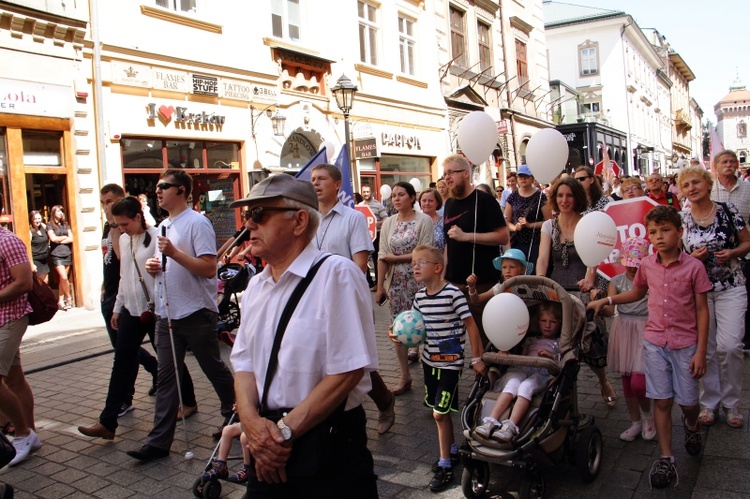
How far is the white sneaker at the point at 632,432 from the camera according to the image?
4.37m

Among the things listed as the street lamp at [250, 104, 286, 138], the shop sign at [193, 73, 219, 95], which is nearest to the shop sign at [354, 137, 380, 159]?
the street lamp at [250, 104, 286, 138]

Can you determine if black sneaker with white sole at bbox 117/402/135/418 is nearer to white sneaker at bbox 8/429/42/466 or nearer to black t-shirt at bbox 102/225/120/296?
white sneaker at bbox 8/429/42/466

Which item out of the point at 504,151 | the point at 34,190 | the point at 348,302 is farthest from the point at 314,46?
the point at 348,302

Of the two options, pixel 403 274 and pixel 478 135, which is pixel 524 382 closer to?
pixel 403 274

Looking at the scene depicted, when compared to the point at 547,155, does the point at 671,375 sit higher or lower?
lower

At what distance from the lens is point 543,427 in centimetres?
350

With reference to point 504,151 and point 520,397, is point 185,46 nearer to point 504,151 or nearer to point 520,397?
point 520,397

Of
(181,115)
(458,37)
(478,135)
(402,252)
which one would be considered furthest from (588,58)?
(402,252)

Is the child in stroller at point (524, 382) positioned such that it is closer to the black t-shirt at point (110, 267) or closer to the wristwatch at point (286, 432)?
the wristwatch at point (286, 432)

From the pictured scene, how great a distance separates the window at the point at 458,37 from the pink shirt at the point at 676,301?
19.9 metres

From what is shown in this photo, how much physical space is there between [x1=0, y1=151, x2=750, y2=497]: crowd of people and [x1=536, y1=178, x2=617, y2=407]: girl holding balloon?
0.01 m

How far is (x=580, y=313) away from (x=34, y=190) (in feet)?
33.1

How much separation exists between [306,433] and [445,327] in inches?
85.2

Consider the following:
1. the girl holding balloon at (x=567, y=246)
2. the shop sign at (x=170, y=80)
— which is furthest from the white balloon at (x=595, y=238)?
the shop sign at (x=170, y=80)
